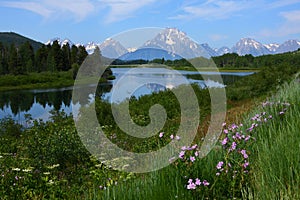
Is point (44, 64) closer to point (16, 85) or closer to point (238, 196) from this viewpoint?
point (16, 85)

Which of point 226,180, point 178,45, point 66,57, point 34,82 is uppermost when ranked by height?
point 66,57

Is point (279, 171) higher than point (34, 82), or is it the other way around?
point (34, 82)

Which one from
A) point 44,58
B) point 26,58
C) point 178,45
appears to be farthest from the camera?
point 44,58

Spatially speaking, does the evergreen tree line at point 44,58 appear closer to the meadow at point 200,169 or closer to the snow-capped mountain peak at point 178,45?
the snow-capped mountain peak at point 178,45

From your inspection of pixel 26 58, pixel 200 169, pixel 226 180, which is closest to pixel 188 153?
pixel 200 169

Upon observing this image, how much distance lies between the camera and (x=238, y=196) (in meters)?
2.98

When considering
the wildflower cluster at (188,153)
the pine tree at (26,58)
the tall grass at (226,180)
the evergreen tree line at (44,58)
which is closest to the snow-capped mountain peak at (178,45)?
the wildflower cluster at (188,153)

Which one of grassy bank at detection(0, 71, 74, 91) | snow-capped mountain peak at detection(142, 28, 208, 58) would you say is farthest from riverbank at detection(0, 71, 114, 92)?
snow-capped mountain peak at detection(142, 28, 208, 58)

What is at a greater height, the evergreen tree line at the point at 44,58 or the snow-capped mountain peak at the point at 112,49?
the evergreen tree line at the point at 44,58

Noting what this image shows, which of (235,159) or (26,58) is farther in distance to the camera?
(26,58)

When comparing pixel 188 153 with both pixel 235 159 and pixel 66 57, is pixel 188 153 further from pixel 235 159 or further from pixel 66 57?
pixel 66 57

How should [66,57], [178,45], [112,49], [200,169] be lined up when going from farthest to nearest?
[66,57] < [178,45] < [112,49] < [200,169]

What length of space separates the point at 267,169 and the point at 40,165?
4.86 metres

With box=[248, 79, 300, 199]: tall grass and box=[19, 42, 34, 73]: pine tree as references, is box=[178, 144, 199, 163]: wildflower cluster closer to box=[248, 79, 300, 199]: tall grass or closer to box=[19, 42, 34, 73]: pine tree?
box=[248, 79, 300, 199]: tall grass
